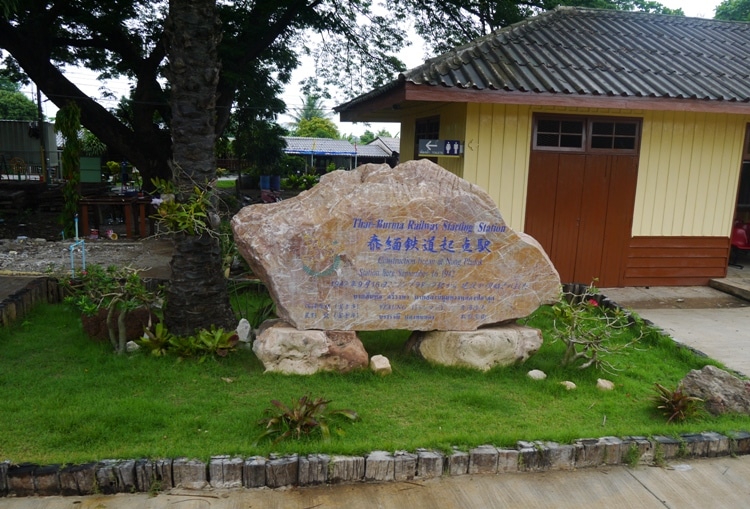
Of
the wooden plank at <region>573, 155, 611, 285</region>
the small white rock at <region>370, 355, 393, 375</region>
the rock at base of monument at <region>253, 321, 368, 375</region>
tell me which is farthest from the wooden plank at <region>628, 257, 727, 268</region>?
the rock at base of monument at <region>253, 321, 368, 375</region>

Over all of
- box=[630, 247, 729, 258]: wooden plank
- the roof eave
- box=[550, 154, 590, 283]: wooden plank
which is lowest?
box=[630, 247, 729, 258]: wooden plank

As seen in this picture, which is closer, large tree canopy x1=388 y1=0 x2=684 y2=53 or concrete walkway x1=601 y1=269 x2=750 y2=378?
concrete walkway x1=601 y1=269 x2=750 y2=378

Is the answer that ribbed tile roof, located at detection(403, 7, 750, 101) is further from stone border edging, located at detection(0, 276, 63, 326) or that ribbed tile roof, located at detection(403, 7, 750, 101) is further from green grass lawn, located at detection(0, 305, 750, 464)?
stone border edging, located at detection(0, 276, 63, 326)

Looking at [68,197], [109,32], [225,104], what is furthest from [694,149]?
[109,32]

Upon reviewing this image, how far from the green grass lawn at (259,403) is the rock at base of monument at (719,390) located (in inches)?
5.7

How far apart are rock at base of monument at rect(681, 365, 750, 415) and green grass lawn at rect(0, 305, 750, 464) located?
144 millimetres

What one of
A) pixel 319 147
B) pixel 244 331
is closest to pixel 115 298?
pixel 244 331

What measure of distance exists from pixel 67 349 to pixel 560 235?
6.90 m

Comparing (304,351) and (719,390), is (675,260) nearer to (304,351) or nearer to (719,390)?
(719,390)

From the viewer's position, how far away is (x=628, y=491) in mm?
4113

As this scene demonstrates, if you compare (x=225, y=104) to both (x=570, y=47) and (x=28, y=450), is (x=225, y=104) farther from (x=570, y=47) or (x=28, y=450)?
(x=28, y=450)

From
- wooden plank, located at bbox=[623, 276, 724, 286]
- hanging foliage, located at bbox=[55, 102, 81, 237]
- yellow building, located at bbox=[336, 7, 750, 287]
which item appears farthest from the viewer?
hanging foliage, located at bbox=[55, 102, 81, 237]

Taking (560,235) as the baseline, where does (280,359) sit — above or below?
below

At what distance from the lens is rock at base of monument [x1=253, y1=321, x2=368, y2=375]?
5.60 m
